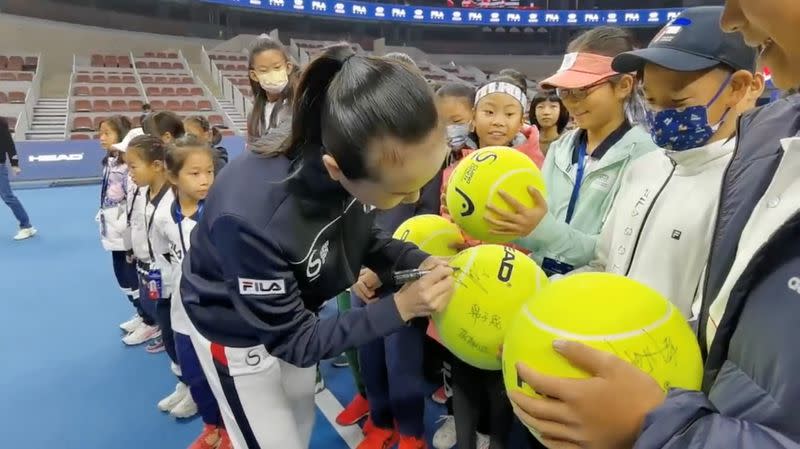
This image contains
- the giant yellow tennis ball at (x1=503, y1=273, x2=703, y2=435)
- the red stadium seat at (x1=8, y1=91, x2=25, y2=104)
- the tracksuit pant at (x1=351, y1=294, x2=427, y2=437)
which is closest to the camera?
the giant yellow tennis ball at (x1=503, y1=273, x2=703, y2=435)

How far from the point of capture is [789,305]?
542 millimetres

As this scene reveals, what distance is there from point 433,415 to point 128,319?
8.33ft

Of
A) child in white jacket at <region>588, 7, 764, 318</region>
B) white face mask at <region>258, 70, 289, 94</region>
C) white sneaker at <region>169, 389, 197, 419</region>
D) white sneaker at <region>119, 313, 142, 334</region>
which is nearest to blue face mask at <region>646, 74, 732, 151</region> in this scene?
child in white jacket at <region>588, 7, 764, 318</region>

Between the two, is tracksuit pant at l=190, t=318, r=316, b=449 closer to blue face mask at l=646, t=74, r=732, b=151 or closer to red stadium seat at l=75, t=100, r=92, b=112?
blue face mask at l=646, t=74, r=732, b=151

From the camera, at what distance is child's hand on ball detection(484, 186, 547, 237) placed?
1457 millimetres

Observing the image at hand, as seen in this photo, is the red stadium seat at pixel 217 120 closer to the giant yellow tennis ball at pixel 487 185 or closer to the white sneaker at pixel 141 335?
the white sneaker at pixel 141 335

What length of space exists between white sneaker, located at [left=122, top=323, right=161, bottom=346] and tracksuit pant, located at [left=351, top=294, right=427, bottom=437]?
1.90 metres

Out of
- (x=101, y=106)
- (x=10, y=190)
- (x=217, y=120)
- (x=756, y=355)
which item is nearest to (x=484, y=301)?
(x=756, y=355)

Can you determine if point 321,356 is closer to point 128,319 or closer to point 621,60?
point 621,60

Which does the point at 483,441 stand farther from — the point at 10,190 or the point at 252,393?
the point at 10,190

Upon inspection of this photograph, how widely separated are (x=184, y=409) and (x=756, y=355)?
264 cm

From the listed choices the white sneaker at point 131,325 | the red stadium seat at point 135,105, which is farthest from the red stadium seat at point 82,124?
the white sneaker at point 131,325

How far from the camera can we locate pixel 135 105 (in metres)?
12.8

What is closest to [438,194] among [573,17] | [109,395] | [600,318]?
[600,318]
